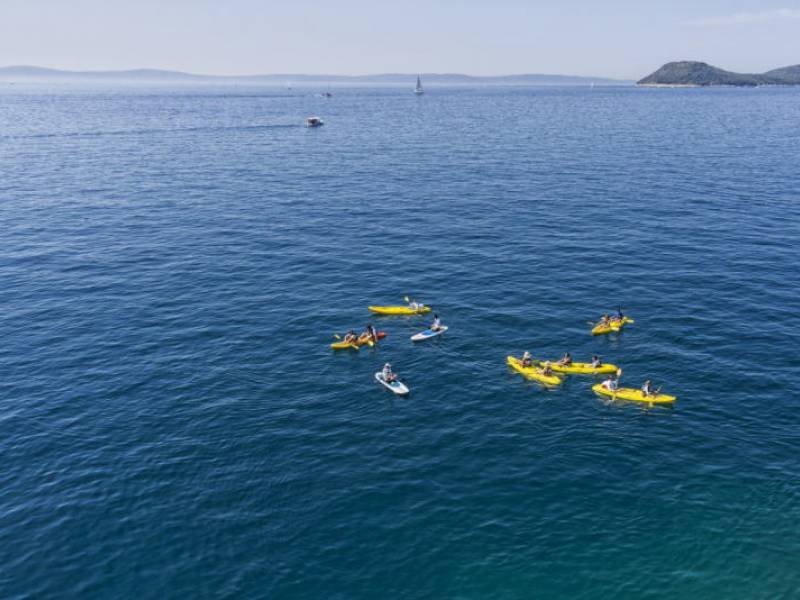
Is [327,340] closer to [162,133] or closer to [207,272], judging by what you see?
[207,272]

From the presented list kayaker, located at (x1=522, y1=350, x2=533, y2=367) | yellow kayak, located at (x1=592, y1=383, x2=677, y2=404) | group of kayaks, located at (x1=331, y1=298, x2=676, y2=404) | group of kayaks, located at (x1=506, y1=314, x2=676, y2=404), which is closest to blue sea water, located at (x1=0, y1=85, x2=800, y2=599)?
yellow kayak, located at (x1=592, y1=383, x2=677, y2=404)

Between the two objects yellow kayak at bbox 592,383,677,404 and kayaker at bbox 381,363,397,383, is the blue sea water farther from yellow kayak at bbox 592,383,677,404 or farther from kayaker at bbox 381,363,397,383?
kayaker at bbox 381,363,397,383

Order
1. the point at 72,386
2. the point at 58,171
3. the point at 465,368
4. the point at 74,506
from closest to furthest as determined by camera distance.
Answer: the point at 74,506
the point at 72,386
the point at 465,368
the point at 58,171

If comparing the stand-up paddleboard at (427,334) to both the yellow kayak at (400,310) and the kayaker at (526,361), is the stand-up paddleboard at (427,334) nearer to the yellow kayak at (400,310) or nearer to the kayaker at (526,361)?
the yellow kayak at (400,310)

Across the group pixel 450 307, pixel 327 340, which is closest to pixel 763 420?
pixel 450 307

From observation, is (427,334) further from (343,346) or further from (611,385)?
(611,385)

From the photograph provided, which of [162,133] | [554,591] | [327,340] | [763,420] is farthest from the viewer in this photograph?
[162,133]

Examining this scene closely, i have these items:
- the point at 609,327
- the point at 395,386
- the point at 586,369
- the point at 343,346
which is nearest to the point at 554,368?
the point at 586,369
